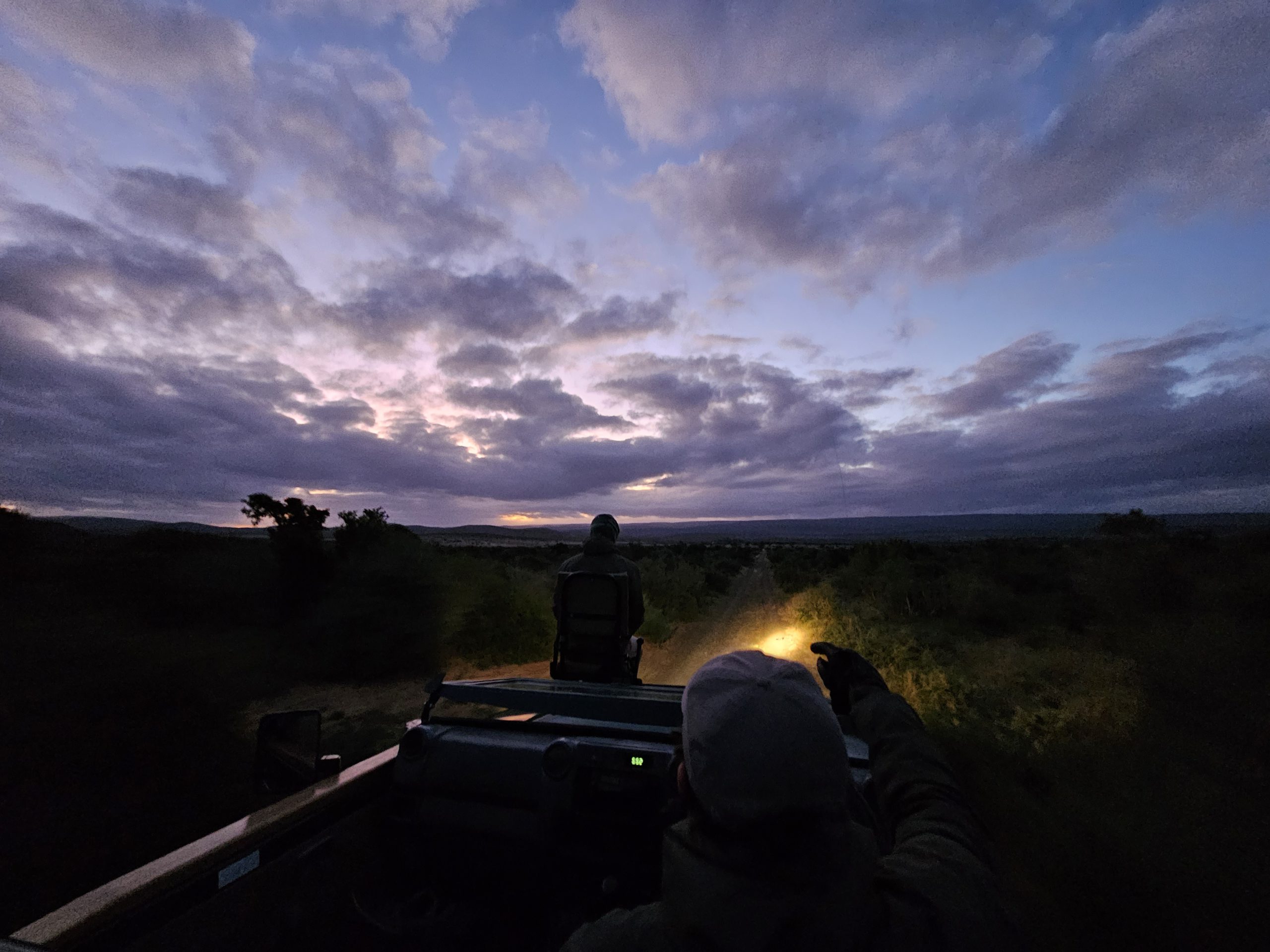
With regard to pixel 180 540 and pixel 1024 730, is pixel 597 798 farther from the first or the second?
pixel 180 540

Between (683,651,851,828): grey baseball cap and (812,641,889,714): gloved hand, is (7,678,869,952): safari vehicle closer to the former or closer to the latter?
(812,641,889,714): gloved hand

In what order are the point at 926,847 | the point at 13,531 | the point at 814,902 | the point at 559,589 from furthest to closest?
1. the point at 13,531
2. the point at 559,589
3. the point at 926,847
4. the point at 814,902

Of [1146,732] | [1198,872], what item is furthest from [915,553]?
[1198,872]

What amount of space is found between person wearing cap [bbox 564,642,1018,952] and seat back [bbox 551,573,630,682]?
4.11m

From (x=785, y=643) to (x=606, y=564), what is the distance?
34.0 feet

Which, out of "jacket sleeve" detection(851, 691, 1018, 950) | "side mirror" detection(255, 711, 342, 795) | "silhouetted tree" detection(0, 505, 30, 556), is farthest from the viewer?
"silhouetted tree" detection(0, 505, 30, 556)

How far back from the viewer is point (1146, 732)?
6.02m

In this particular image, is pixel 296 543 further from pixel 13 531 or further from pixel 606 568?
pixel 606 568

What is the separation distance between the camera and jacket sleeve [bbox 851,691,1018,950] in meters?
1.20

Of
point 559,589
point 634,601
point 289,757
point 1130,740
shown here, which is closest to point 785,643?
point 1130,740

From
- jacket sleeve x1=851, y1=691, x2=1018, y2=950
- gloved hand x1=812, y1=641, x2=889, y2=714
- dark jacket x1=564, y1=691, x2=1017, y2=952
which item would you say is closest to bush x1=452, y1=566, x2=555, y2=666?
gloved hand x1=812, y1=641, x2=889, y2=714

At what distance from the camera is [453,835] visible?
2477 millimetres

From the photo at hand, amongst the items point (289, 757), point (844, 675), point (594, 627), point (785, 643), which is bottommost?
point (785, 643)

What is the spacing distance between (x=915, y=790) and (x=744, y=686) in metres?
0.85
